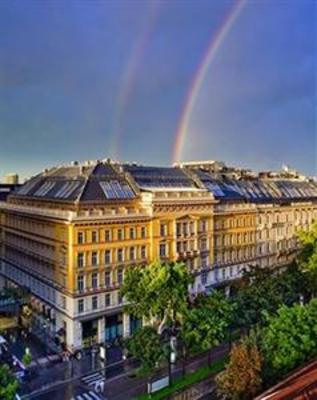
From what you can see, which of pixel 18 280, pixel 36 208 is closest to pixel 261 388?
pixel 36 208

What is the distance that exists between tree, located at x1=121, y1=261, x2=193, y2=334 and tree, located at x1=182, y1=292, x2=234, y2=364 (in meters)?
2.77

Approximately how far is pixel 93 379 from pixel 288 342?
972 inches

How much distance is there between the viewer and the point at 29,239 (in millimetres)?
87188

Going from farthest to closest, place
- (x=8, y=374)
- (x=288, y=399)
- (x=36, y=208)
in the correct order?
1. (x=36, y=208)
2. (x=8, y=374)
3. (x=288, y=399)

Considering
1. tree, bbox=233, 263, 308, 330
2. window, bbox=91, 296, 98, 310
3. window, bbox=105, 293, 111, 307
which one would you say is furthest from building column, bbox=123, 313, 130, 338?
tree, bbox=233, 263, 308, 330

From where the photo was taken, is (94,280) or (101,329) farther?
(101,329)

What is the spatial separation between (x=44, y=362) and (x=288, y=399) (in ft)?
131

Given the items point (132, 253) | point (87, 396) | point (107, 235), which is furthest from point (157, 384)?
point (132, 253)

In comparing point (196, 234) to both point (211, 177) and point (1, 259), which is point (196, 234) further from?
point (1, 259)

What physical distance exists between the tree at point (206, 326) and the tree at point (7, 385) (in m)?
22.7

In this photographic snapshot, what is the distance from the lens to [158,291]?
6391cm

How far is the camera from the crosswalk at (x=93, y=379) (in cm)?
6178

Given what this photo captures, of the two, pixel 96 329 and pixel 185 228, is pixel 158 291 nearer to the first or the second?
pixel 96 329

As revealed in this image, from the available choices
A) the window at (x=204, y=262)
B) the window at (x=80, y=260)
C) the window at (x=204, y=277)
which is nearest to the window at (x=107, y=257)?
the window at (x=80, y=260)
